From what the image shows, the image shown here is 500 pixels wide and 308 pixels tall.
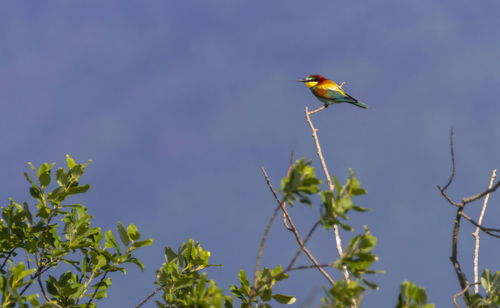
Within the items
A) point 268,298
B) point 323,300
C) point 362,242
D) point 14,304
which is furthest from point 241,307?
point 14,304

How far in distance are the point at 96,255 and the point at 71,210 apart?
505 mm

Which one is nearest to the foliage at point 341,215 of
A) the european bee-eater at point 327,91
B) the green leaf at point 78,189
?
the green leaf at point 78,189

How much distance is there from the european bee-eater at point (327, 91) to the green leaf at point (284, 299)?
7.92m

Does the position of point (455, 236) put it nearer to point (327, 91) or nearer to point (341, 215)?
point (341, 215)

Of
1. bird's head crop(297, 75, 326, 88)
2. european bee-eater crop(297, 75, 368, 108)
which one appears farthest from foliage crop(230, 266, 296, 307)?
bird's head crop(297, 75, 326, 88)

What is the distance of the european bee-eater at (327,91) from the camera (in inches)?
538

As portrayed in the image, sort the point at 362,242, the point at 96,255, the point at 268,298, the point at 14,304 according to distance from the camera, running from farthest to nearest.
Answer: the point at 96,255, the point at 268,298, the point at 14,304, the point at 362,242

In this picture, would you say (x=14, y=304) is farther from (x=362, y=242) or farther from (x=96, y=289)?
(x=362, y=242)

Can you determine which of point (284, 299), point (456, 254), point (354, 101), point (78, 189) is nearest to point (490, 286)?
point (456, 254)

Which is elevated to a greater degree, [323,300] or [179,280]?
[179,280]

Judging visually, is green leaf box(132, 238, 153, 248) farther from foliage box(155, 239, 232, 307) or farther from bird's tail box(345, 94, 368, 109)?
bird's tail box(345, 94, 368, 109)

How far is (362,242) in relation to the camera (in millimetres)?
4676

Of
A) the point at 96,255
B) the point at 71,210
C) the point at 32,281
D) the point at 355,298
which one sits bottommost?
the point at 355,298

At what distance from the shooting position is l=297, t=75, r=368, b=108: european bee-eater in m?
13.7
